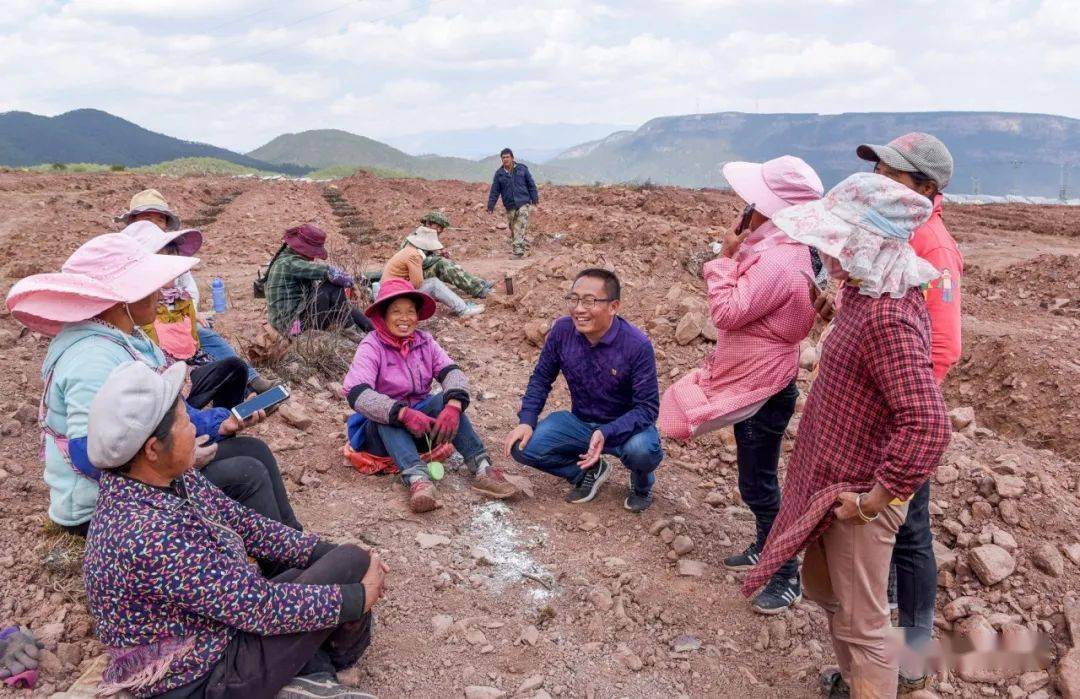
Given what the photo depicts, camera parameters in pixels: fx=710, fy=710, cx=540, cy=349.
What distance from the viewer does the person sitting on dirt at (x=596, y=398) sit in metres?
3.53

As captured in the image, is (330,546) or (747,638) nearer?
(330,546)

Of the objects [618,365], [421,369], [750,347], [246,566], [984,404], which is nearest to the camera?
[246,566]

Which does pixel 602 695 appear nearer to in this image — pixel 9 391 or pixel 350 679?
pixel 350 679

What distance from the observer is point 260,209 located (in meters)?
17.5

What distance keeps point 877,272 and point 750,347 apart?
964mm

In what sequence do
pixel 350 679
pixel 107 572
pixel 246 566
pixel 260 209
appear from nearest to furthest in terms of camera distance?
1. pixel 107 572
2. pixel 246 566
3. pixel 350 679
4. pixel 260 209

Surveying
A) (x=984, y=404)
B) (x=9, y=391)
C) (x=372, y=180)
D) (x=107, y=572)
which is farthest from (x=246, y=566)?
(x=372, y=180)

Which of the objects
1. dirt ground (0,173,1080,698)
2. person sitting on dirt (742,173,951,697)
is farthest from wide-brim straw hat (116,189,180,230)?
person sitting on dirt (742,173,951,697)

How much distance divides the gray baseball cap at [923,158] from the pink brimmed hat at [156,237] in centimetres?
341

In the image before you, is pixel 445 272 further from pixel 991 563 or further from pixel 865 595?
pixel 865 595

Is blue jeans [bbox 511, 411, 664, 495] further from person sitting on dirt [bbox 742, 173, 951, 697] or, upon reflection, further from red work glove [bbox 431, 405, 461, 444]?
person sitting on dirt [bbox 742, 173, 951, 697]

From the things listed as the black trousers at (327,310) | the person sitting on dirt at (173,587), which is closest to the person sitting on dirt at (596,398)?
the person sitting on dirt at (173,587)

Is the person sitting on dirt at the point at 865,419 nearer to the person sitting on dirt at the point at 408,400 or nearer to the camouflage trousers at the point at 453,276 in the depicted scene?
the person sitting on dirt at the point at 408,400

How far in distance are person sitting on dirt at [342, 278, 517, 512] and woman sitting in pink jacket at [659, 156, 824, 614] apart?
1313 millimetres
